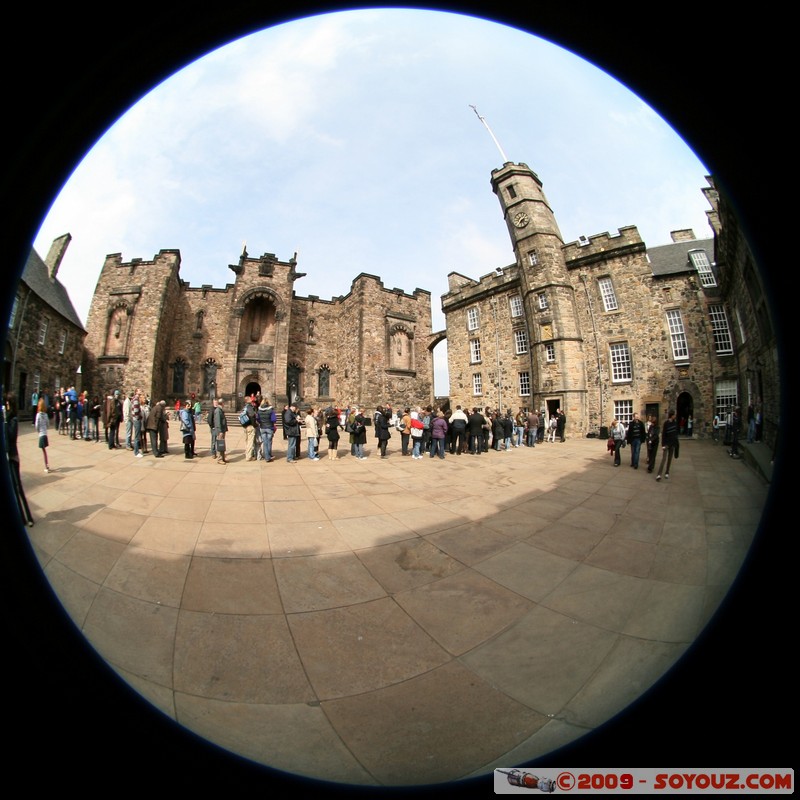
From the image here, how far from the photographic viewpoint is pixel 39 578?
69 cm

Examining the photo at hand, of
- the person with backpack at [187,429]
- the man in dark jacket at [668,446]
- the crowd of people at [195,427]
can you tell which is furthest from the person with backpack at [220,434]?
the man in dark jacket at [668,446]

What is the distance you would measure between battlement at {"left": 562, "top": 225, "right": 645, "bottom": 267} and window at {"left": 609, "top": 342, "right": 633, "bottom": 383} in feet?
2.86

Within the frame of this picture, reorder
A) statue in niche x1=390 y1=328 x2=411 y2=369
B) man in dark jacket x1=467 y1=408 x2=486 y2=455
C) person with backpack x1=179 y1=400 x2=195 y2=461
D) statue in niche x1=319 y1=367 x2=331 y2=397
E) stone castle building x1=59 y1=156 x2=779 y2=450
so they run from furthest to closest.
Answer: statue in niche x1=319 y1=367 x2=331 y2=397 → statue in niche x1=390 y1=328 x2=411 y2=369 → man in dark jacket x1=467 y1=408 x2=486 y2=455 → person with backpack x1=179 y1=400 x2=195 y2=461 → stone castle building x1=59 y1=156 x2=779 y2=450

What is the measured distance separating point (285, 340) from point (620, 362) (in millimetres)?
19216

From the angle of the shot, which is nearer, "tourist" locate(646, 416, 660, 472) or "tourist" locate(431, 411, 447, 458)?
"tourist" locate(646, 416, 660, 472)

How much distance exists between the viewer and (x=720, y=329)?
1371 millimetres

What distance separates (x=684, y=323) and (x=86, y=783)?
107 inches

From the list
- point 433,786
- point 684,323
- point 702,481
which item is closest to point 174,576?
point 433,786

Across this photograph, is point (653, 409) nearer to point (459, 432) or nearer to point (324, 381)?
point (459, 432)

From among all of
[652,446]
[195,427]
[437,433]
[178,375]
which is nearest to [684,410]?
[652,446]

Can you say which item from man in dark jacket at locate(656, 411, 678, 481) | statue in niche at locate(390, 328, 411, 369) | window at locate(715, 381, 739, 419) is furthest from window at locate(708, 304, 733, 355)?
statue in niche at locate(390, 328, 411, 369)

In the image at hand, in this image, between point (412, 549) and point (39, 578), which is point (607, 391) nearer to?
point (412, 549)

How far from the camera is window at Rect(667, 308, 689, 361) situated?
5.41 ft

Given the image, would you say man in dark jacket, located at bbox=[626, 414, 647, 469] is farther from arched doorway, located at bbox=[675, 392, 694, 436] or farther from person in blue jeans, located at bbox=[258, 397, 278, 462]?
person in blue jeans, located at bbox=[258, 397, 278, 462]
